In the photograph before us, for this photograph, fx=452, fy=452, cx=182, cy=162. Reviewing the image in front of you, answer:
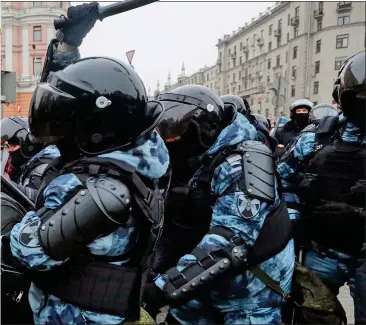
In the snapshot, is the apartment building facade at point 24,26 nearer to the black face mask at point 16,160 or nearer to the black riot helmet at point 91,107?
the black face mask at point 16,160

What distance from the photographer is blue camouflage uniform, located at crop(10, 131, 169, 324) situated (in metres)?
1.57

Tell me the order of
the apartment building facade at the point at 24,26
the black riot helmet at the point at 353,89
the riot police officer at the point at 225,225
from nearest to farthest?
the riot police officer at the point at 225,225
the black riot helmet at the point at 353,89
the apartment building facade at the point at 24,26

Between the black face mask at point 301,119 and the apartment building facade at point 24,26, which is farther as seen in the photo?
the apartment building facade at point 24,26

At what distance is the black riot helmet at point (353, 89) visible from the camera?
243 cm

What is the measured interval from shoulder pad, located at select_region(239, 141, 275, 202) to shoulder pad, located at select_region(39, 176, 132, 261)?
2.31 feet

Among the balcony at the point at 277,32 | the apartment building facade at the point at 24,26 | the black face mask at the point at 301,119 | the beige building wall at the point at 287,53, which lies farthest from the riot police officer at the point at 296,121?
the balcony at the point at 277,32

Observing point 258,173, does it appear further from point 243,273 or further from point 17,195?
point 17,195

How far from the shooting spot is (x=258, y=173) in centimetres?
214

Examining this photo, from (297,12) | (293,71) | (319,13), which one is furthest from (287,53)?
(319,13)

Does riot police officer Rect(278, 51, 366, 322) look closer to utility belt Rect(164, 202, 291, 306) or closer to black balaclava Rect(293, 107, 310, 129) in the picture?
utility belt Rect(164, 202, 291, 306)

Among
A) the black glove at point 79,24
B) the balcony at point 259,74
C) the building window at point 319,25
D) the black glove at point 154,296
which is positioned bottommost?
the black glove at point 154,296

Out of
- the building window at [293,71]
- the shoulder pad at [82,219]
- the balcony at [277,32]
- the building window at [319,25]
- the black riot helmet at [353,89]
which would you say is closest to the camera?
the shoulder pad at [82,219]

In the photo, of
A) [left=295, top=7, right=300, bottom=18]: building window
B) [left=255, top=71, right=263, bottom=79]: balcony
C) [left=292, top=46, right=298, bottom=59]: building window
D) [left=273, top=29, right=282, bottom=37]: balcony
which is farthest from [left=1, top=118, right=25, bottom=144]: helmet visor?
[left=255, top=71, right=263, bottom=79]: balcony

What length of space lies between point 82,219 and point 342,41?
3527 cm
